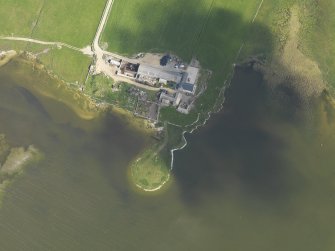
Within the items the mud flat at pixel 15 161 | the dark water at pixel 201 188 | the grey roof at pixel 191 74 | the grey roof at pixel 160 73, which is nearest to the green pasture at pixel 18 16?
the dark water at pixel 201 188

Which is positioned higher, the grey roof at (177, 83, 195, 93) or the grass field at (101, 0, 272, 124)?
the grass field at (101, 0, 272, 124)

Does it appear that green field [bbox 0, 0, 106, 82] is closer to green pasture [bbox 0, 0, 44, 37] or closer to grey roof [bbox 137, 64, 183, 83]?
green pasture [bbox 0, 0, 44, 37]

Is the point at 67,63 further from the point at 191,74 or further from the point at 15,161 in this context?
the point at 191,74

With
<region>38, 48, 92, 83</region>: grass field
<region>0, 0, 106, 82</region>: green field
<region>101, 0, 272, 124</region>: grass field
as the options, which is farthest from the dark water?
<region>0, 0, 106, 82</region>: green field

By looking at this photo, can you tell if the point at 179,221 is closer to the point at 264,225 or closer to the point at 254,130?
the point at 264,225

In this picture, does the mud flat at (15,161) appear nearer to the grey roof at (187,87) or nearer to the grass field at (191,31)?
the grass field at (191,31)
